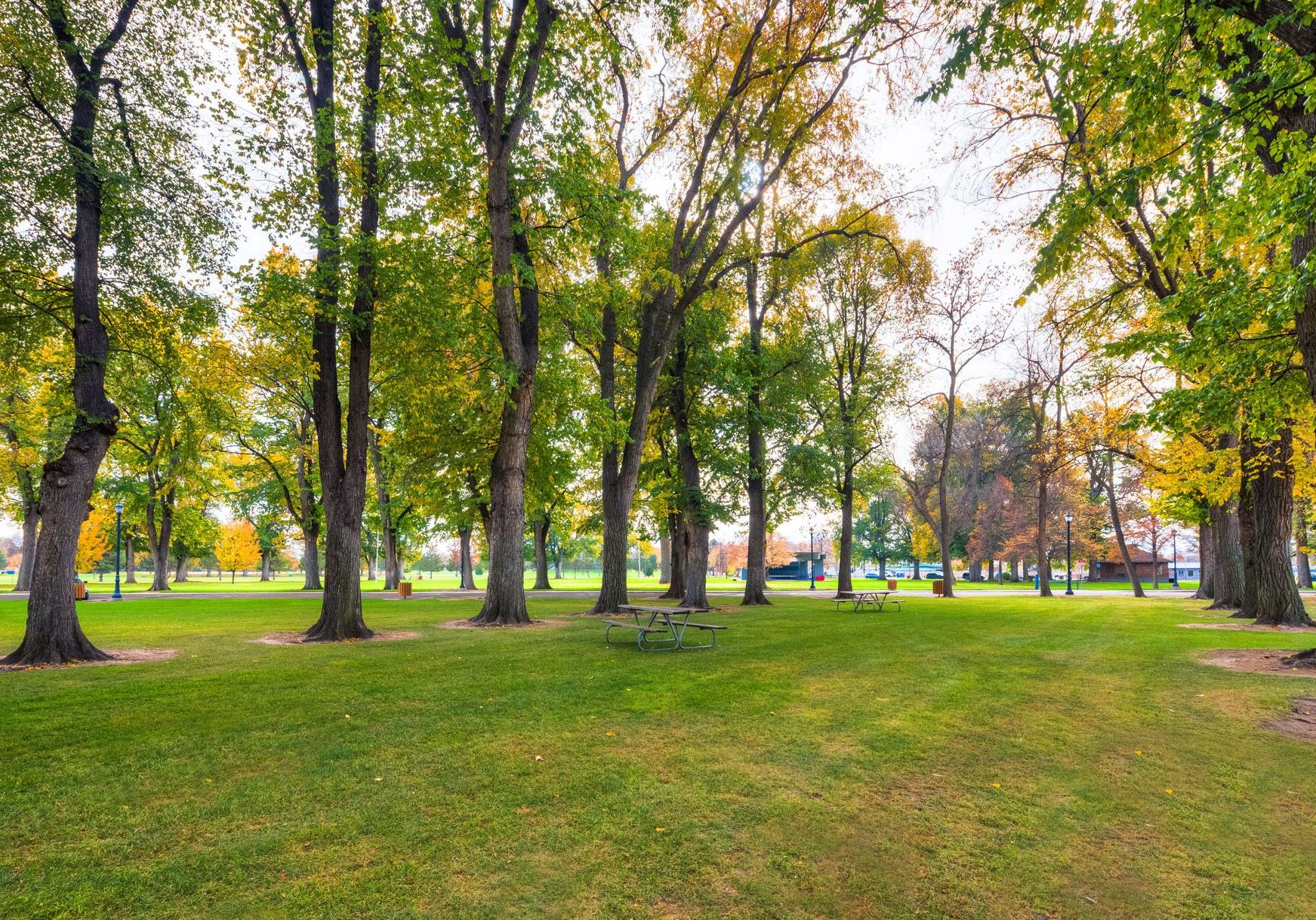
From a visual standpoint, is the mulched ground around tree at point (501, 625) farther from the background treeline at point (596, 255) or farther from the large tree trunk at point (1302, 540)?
the large tree trunk at point (1302, 540)

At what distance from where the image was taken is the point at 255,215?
38.2 feet

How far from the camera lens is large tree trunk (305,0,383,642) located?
12383 mm

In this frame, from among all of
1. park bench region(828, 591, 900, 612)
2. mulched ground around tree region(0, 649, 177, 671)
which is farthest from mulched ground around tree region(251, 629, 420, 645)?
park bench region(828, 591, 900, 612)

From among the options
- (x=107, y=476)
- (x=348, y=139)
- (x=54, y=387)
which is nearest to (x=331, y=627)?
(x=54, y=387)

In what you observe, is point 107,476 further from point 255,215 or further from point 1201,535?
point 1201,535

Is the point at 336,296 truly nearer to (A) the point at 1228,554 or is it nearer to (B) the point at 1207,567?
(A) the point at 1228,554

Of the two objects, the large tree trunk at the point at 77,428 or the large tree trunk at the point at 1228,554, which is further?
the large tree trunk at the point at 1228,554

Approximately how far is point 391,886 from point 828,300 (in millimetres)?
25981

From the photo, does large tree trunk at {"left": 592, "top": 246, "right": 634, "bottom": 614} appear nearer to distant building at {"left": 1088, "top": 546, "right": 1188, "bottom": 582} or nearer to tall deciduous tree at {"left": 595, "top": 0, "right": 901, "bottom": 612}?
tall deciduous tree at {"left": 595, "top": 0, "right": 901, "bottom": 612}

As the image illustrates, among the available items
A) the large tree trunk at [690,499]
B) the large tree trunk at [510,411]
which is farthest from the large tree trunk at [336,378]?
the large tree trunk at [690,499]

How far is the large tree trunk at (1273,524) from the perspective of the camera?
44.9 feet

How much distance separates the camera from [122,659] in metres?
9.74

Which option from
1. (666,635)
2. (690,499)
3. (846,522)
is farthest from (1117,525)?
(666,635)

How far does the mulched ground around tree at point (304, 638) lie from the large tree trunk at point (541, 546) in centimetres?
1623
